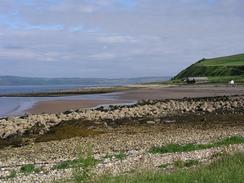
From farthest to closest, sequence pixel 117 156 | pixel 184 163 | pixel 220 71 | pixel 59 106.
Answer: pixel 220 71, pixel 59 106, pixel 117 156, pixel 184 163

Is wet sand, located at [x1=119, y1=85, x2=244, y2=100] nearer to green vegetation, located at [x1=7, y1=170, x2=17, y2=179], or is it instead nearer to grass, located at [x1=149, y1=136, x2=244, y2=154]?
grass, located at [x1=149, y1=136, x2=244, y2=154]

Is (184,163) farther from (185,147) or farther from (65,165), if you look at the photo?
(185,147)

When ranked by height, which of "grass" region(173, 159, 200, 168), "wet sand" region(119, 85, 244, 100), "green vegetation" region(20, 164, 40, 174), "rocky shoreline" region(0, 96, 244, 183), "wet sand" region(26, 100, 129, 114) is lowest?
"wet sand" region(26, 100, 129, 114)

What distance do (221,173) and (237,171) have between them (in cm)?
31

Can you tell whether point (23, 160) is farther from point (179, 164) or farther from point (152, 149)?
point (179, 164)

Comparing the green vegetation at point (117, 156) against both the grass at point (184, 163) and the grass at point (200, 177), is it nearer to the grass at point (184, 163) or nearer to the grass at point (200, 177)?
the grass at point (184, 163)

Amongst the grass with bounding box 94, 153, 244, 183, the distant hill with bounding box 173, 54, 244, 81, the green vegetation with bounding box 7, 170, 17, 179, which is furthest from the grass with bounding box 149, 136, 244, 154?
the distant hill with bounding box 173, 54, 244, 81

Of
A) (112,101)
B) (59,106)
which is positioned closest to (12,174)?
(59,106)

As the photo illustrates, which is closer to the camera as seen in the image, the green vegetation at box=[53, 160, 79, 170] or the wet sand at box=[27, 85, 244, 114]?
the green vegetation at box=[53, 160, 79, 170]

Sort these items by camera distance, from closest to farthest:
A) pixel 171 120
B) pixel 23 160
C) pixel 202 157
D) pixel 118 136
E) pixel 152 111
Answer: pixel 202 157, pixel 23 160, pixel 118 136, pixel 171 120, pixel 152 111

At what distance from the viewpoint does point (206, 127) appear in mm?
26625

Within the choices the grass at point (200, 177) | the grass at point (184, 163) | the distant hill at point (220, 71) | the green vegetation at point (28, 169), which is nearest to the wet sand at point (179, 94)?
the distant hill at point (220, 71)

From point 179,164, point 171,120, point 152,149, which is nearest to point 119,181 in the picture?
point 179,164

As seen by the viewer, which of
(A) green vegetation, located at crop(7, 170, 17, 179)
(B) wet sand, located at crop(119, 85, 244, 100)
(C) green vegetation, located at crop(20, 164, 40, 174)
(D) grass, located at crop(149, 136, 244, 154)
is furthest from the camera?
(B) wet sand, located at crop(119, 85, 244, 100)
